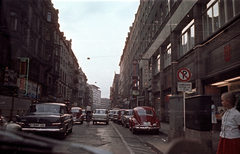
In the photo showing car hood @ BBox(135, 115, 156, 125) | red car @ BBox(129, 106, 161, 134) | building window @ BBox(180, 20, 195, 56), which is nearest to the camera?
red car @ BBox(129, 106, 161, 134)

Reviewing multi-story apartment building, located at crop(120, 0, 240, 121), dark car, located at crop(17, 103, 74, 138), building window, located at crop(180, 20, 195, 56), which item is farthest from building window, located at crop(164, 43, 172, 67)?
dark car, located at crop(17, 103, 74, 138)

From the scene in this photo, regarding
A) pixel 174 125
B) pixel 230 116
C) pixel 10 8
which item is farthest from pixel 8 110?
pixel 230 116

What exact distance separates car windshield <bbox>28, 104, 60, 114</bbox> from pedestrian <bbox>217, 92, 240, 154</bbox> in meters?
8.25

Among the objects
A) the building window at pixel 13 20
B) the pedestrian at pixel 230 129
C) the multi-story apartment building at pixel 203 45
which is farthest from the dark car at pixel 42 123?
the building window at pixel 13 20

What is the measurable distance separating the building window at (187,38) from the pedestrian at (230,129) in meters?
13.8

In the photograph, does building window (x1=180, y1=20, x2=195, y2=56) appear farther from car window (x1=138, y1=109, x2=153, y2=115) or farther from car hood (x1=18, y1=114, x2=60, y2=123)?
car hood (x1=18, y1=114, x2=60, y2=123)

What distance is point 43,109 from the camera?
10.6 meters

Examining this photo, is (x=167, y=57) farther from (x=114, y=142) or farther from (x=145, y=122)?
(x=114, y=142)

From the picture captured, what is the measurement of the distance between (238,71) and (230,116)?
7.96 meters

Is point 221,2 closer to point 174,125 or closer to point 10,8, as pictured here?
point 174,125

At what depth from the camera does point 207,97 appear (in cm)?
678

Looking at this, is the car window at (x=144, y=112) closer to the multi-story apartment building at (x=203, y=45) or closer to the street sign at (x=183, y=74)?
the multi-story apartment building at (x=203, y=45)

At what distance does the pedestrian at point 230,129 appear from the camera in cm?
384

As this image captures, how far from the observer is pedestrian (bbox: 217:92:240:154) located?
12.6ft
